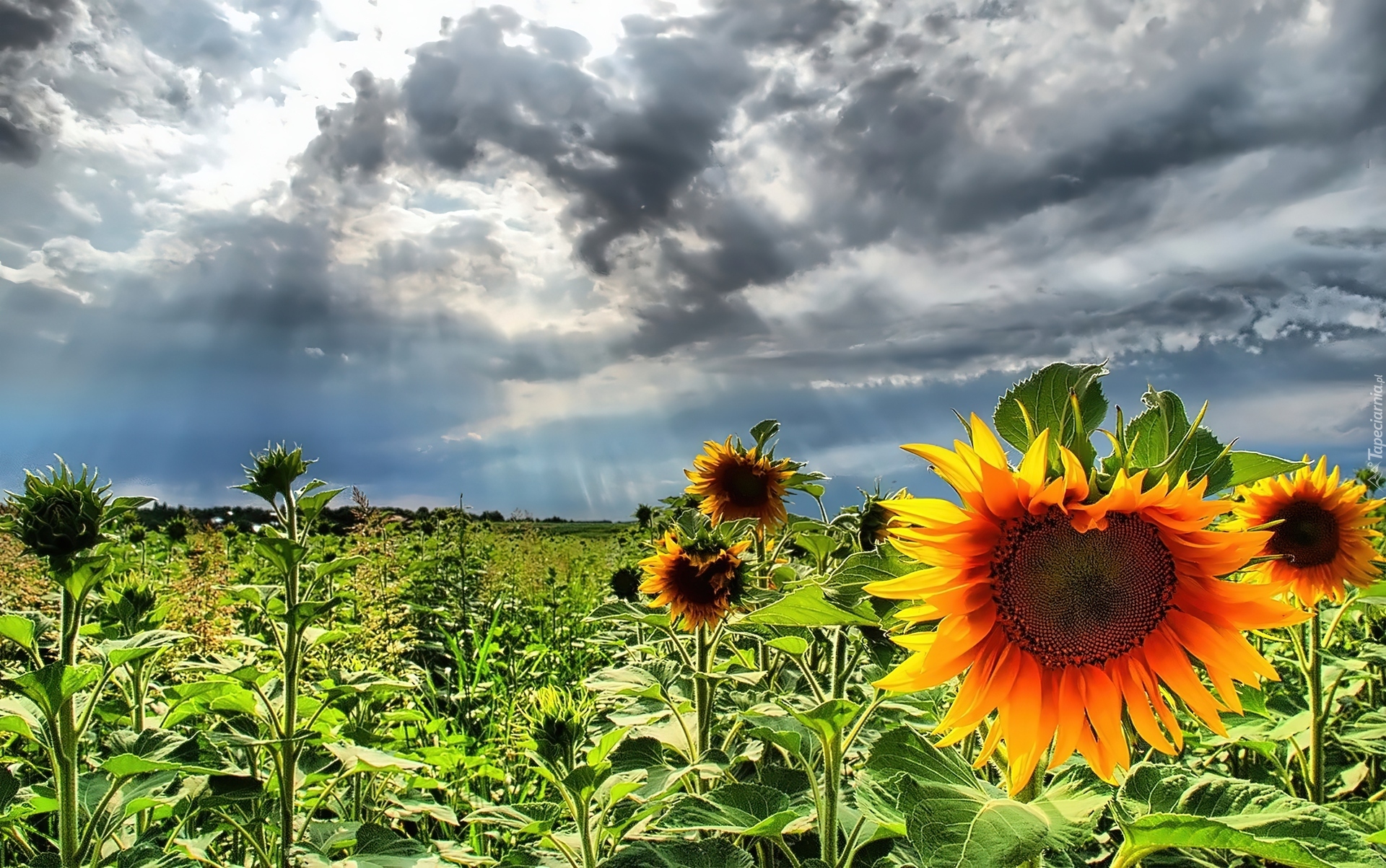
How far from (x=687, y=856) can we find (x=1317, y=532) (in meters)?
2.60

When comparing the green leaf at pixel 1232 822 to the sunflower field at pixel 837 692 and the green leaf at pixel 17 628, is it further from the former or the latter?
the green leaf at pixel 17 628

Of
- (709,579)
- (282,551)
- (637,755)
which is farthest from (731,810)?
(282,551)

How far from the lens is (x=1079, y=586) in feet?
3.68

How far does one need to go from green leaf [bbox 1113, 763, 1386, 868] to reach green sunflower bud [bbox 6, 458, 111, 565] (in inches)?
84.7

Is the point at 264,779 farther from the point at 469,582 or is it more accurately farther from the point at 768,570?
the point at 469,582

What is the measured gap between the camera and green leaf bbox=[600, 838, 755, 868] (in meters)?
1.34

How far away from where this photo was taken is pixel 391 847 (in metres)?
2.15

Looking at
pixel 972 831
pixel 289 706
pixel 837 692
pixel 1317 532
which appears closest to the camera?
pixel 972 831

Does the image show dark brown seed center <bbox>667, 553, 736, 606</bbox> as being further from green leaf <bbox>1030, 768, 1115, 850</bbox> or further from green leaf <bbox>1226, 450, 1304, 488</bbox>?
green leaf <bbox>1226, 450, 1304, 488</bbox>

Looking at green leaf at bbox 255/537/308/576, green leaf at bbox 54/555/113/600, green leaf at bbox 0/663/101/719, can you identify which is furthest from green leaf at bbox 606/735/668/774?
green leaf at bbox 54/555/113/600

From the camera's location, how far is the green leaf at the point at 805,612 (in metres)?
Answer: 1.09

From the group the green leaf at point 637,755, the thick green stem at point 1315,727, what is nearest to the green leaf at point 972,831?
the green leaf at point 637,755

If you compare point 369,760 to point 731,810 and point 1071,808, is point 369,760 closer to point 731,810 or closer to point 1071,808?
point 731,810

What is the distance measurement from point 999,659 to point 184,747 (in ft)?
6.15
